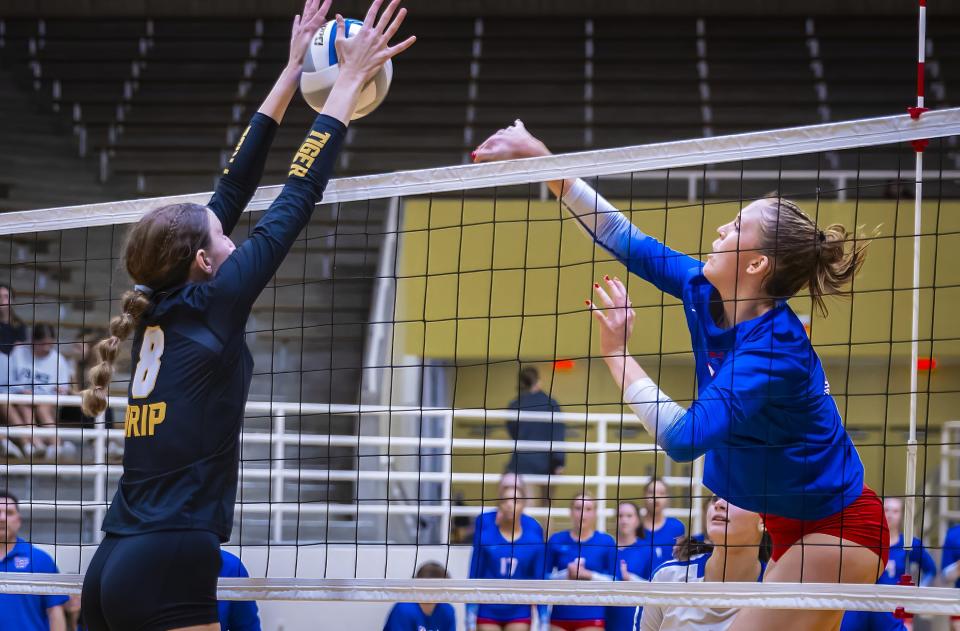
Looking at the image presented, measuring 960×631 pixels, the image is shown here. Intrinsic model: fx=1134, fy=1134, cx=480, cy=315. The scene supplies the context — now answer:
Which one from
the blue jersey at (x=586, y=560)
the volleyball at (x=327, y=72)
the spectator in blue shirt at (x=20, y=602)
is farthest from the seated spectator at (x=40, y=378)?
the volleyball at (x=327, y=72)

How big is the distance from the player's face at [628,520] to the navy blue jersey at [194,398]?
5.05m

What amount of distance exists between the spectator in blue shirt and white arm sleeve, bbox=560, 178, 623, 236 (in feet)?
12.2

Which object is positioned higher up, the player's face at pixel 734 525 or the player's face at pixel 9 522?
the player's face at pixel 734 525

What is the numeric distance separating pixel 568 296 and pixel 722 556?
21.4 feet

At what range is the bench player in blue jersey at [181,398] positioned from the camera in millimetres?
2564

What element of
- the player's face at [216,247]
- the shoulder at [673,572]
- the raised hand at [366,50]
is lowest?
the shoulder at [673,572]

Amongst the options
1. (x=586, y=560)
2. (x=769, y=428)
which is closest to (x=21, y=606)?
(x=586, y=560)

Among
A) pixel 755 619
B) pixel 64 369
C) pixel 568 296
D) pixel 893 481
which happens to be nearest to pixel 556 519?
pixel 568 296

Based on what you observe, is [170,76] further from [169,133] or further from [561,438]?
[561,438]

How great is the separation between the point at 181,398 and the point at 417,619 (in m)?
4.35

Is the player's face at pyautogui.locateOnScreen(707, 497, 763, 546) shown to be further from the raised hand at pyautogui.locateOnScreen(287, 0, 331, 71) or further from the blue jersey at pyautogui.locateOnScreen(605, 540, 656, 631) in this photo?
the blue jersey at pyautogui.locateOnScreen(605, 540, 656, 631)

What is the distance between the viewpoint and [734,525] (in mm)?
3947

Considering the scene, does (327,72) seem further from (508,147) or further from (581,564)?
(581,564)

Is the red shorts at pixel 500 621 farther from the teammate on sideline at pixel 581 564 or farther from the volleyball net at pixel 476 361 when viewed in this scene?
the volleyball net at pixel 476 361
